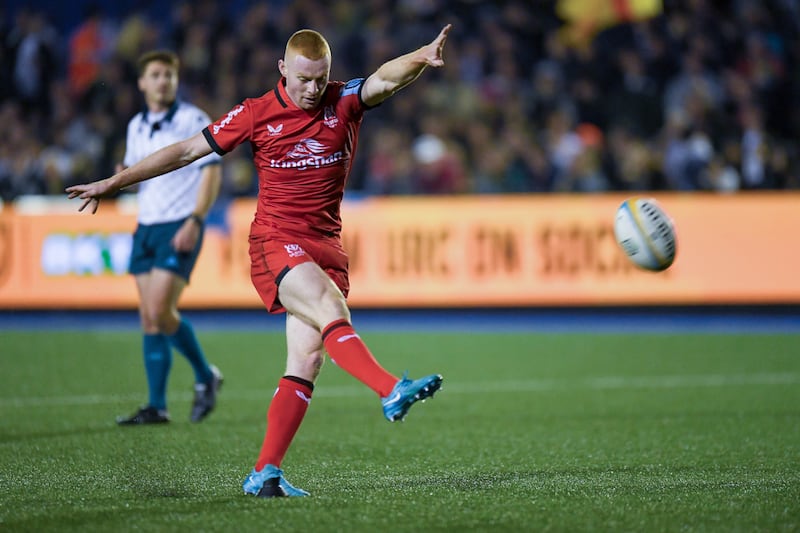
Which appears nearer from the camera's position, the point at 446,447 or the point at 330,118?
the point at 330,118

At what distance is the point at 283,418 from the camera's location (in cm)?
519

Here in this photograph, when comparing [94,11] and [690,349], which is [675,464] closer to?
[690,349]

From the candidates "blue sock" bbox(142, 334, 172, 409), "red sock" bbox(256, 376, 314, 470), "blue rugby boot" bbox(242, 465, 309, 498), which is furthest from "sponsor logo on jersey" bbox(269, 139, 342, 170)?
"blue sock" bbox(142, 334, 172, 409)

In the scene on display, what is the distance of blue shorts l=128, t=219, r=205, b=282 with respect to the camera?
765cm

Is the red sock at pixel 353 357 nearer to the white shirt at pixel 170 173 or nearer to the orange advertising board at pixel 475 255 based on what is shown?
the white shirt at pixel 170 173

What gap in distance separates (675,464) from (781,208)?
9093 millimetres

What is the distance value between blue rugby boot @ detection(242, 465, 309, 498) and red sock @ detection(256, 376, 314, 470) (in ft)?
0.15

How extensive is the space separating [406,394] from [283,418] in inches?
31.8

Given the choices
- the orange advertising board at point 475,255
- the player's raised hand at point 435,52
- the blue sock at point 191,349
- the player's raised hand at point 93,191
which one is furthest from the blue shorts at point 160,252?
the orange advertising board at point 475,255

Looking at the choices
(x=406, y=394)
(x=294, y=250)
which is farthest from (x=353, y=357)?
(x=294, y=250)

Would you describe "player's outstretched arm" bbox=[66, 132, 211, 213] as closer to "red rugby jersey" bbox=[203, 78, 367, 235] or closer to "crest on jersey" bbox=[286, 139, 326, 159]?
"red rugby jersey" bbox=[203, 78, 367, 235]

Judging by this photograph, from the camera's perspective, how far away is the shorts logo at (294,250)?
525cm

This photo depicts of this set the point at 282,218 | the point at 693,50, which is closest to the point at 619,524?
the point at 282,218

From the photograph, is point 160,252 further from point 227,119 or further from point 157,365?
point 227,119
